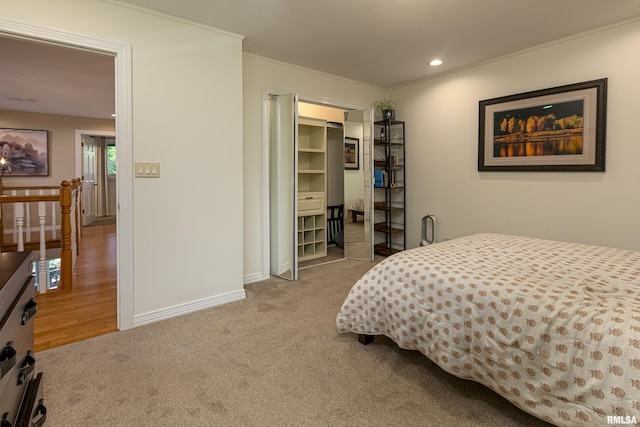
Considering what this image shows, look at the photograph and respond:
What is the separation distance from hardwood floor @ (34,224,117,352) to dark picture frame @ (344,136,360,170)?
10.3 ft

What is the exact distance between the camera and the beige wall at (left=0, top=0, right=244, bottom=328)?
2414mm

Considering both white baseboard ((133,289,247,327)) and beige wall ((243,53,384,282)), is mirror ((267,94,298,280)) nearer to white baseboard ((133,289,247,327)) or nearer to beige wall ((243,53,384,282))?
beige wall ((243,53,384,282))

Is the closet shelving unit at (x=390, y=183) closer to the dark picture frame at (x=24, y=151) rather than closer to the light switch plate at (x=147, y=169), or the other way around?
the light switch plate at (x=147, y=169)

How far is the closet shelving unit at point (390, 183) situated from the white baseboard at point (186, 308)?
239 centimetres

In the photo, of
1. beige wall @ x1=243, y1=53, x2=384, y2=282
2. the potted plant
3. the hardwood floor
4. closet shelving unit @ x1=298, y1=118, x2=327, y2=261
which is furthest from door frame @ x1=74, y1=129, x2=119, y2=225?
the potted plant

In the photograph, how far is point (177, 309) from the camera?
272 centimetres

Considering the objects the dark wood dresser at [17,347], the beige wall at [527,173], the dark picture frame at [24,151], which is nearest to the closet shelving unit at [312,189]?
the beige wall at [527,173]

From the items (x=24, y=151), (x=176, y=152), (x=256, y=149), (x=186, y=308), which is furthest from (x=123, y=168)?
(x=24, y=151)

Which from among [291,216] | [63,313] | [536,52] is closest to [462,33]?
[536,52]

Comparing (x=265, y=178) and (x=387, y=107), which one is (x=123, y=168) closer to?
(x=265, y=178)

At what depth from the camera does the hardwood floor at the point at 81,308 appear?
2.39 metres

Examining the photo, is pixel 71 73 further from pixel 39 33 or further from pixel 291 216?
pixel 291 216

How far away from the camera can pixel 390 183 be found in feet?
15.1

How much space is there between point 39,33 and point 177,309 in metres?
2.11
